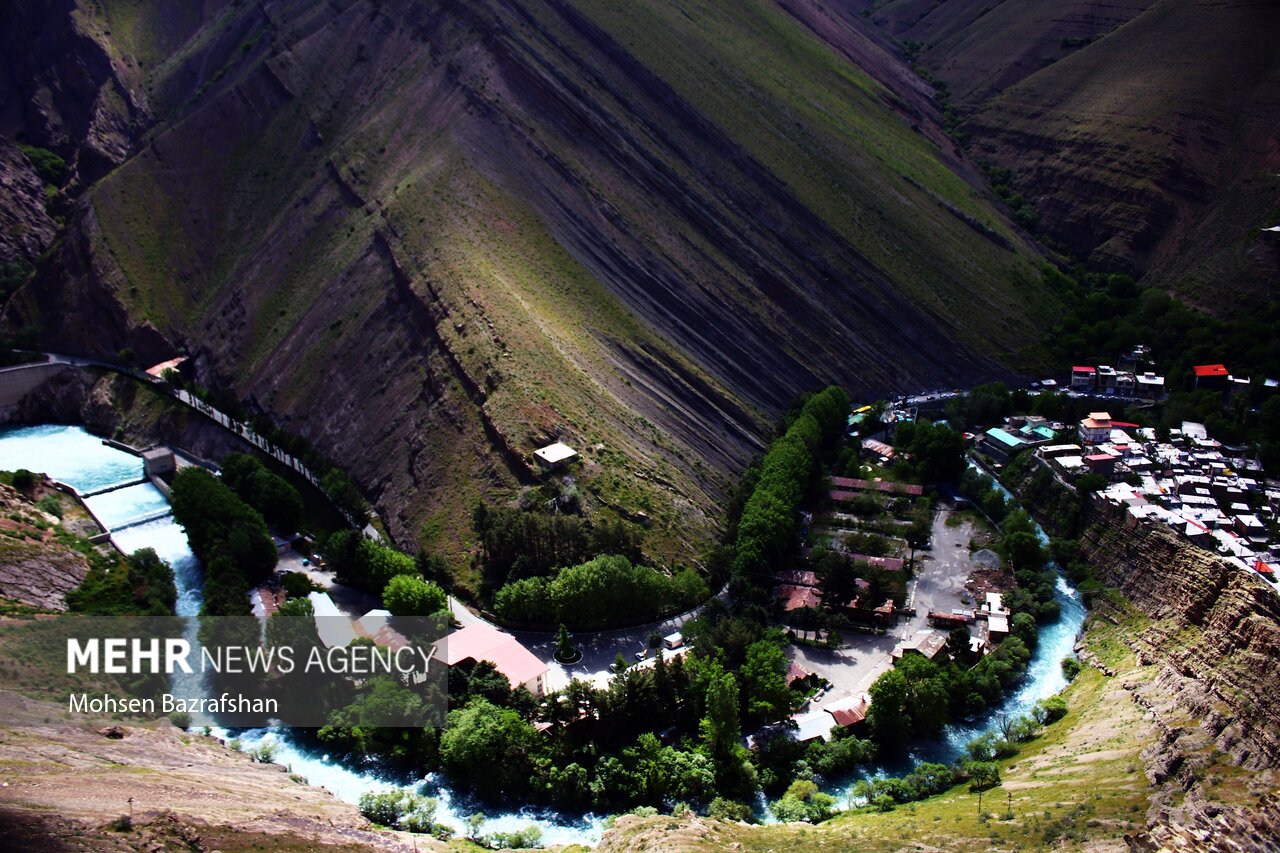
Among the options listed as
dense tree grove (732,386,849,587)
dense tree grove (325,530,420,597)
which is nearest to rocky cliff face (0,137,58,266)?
dense tree grove (325,530,420,597)

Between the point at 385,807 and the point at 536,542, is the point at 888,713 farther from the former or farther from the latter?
the point at 385,807

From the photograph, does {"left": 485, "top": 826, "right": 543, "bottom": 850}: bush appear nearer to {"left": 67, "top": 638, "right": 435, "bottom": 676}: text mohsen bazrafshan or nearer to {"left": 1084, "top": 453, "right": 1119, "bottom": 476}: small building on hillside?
{"left": 67, "top": 638, "right": 435, "bottom": 676}: text mohsen bazrafshan

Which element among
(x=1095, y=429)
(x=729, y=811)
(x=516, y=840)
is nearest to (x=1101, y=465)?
(x=1095, y=429)

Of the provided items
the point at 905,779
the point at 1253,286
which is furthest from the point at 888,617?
the point at 1253,286

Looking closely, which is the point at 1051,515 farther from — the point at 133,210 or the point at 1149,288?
the point at 133,210

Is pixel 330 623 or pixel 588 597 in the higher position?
pixel 588 597

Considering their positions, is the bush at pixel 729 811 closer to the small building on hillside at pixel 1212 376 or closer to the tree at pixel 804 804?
the tree at pixel 804 804
